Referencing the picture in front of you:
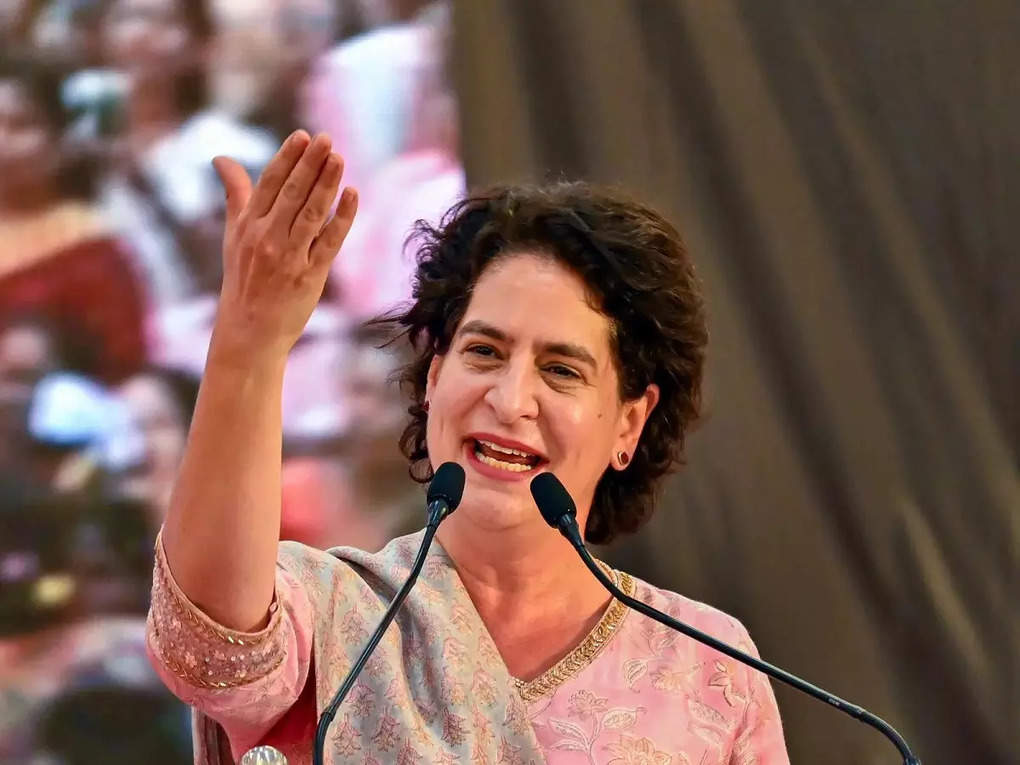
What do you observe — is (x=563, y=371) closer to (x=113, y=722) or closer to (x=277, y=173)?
(x=277, y=173)

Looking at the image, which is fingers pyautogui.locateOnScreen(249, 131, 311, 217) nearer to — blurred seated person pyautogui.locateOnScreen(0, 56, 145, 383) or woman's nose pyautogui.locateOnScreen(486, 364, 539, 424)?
woman's nose pyautogui.locateOnScreen(486, 364, 539, 424)

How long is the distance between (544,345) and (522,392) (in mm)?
75

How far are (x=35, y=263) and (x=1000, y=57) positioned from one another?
1.57 m

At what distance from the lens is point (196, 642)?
1060 millimetres

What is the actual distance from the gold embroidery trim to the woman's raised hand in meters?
0.59

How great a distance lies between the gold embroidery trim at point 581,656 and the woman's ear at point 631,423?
150 mm

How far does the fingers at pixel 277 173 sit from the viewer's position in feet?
3.18

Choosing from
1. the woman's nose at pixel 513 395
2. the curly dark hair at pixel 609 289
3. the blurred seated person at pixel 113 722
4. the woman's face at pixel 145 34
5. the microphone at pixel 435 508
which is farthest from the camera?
the woman's face at pixel 145 34

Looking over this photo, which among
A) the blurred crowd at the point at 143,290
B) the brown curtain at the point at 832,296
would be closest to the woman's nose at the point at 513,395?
the blurred crowd at the point at 143,290

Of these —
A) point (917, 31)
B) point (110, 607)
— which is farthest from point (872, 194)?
point (110, 607)

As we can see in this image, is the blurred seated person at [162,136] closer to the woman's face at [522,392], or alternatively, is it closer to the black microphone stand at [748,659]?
the woman's face at [522,392]

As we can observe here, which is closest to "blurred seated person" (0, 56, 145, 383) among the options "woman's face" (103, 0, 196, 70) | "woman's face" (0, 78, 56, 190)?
"woman's face" (0, 78, 56, 190)

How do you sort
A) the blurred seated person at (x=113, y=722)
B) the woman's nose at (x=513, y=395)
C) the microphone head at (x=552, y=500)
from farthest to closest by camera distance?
the blurred seated person at (x=113, y=722) < the woman's nose at (x=513, y=395) < the microphone head at (x=552, y=500)

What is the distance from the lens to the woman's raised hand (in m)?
0.98
